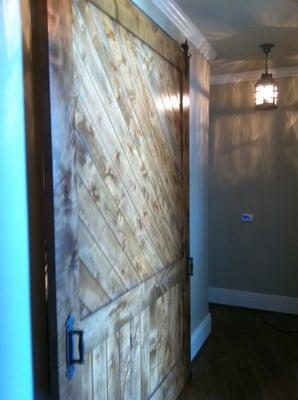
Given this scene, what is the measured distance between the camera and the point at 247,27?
2.82m

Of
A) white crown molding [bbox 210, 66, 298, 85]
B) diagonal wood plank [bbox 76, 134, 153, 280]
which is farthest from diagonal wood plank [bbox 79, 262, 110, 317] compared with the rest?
white crown molding [bbox 210, 66, 298, 85]

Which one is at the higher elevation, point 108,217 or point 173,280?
point 108,217

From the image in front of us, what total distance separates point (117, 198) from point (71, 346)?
69 cm

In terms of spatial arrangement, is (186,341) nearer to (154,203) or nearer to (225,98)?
(154,203)

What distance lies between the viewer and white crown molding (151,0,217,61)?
7.63 ft

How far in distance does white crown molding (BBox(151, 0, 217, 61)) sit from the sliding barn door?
206mm

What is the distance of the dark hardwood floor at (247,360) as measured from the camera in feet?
8.73

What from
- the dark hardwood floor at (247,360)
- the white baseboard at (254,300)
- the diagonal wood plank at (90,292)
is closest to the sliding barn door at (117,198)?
the diagonal wood plank at (90,292)

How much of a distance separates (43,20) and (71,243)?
76 cm

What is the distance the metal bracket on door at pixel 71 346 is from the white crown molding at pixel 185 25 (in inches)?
72.4

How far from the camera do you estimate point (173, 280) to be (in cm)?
248

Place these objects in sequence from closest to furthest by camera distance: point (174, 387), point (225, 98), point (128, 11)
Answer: point (128, 11)
point (174, 387)
point (225, 98)

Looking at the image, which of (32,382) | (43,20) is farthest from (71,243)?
(43,20)

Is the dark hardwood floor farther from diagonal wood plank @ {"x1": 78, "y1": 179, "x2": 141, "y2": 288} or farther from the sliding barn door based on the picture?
diagonal wood plank @ {"x1": 78, "y1": 179, "x2": 141, "y2": 288}
